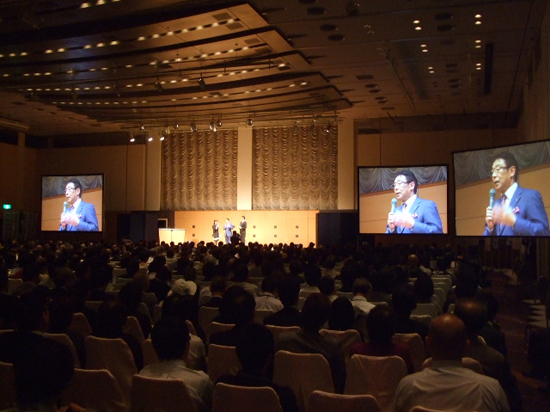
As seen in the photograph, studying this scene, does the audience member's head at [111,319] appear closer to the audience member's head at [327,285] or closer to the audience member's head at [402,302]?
the audience member's head at [402,302]

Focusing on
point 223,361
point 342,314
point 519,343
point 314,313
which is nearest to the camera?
point 314,313

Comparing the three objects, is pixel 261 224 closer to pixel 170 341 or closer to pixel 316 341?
pixel 316 341

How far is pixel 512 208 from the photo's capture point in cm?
1139

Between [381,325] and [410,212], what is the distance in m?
15.8

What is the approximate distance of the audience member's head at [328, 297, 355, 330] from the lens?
4.72m

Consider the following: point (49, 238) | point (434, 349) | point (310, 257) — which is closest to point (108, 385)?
point (434, 349)

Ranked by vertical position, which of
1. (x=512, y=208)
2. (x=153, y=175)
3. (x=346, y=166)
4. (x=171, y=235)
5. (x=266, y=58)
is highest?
(x=266, y=58)

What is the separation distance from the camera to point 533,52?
1421 cm

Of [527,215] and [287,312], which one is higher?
[527,215]

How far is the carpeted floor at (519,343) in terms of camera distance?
5.59 metres

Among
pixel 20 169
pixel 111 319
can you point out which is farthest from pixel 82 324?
pixel 20 169

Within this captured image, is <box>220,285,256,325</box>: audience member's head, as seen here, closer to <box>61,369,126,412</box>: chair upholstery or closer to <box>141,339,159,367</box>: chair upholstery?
<box>141,339,159,367</box>: chair upholstery

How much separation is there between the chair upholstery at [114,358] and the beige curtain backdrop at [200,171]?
72.9 ft

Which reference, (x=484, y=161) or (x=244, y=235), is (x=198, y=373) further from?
(x=244, y=235)
